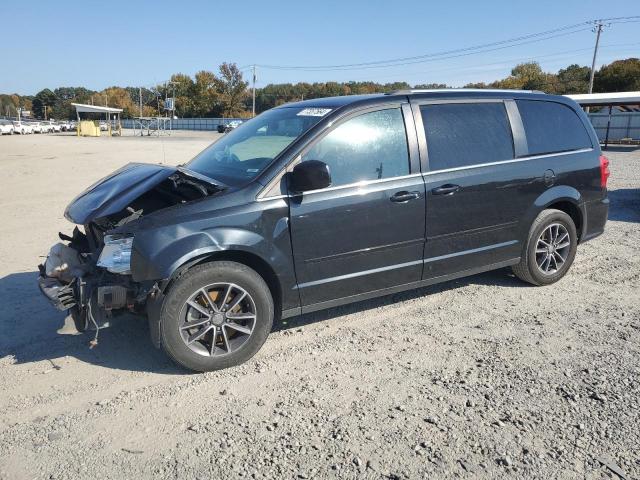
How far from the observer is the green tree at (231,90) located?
315ft

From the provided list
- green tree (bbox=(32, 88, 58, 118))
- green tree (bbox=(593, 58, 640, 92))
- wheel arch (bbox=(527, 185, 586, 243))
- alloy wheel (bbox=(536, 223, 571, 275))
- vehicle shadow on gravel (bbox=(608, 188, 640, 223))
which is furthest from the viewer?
green tree (bbox=(32, 88, 58, 118))

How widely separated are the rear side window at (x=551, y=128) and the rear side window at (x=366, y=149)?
1.62 meters

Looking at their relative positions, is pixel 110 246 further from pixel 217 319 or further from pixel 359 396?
pixel 359 396

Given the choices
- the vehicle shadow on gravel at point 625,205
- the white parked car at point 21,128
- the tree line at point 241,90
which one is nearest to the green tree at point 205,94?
the tree line at point 241,90

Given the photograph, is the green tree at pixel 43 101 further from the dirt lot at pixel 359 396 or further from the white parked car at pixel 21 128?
the dirt lot at pixel 359 396

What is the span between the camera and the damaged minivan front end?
357 centimetres

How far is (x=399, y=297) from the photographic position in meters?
5.20

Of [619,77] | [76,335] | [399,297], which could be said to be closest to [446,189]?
[399,297]

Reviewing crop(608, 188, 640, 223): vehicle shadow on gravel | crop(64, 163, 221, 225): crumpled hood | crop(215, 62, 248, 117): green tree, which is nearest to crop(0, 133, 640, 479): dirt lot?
crop(64, 163, 221, 225): crumpled hood

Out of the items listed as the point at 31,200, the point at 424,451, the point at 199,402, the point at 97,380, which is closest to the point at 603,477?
the point at 424,451

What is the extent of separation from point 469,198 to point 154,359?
9.87ft

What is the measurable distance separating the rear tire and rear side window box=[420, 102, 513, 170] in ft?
2.82

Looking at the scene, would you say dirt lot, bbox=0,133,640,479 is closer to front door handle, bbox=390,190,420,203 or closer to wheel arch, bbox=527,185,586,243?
wheel arch, bbox=527,185,586,243

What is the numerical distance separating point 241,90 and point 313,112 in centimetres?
9702
